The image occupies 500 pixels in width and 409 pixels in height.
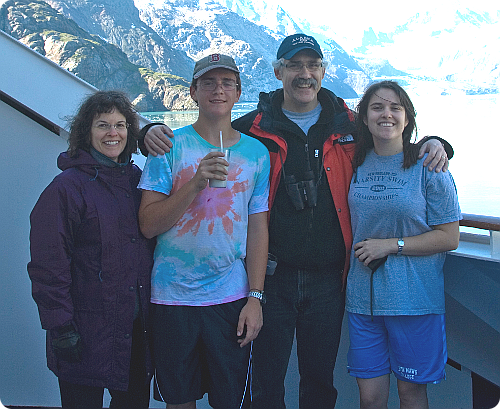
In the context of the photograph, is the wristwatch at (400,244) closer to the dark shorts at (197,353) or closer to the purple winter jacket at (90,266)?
the dark shorts at (197,353)

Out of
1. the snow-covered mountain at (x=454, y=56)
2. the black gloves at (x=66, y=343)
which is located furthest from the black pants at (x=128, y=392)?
the snow-covered mountain at (x=454, y=56)

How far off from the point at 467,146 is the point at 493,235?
7.41m

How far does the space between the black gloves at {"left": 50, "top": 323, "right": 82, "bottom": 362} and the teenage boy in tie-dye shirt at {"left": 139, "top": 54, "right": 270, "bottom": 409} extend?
25 cm

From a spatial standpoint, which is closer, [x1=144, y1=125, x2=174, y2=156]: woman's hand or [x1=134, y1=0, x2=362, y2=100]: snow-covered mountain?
[x1=144, y1=125, x2=174, y2=156]: woman's hand

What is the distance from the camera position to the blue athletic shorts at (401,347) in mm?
1429

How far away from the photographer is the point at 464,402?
1.98m

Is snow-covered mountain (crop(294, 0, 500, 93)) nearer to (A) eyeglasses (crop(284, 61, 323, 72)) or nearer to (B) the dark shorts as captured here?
(A) eyeglasses (crop(284, 61, 323, 72))

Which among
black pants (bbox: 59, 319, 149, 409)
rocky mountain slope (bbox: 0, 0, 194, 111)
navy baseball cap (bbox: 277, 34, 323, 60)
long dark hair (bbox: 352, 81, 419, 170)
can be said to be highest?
rocky mountain slope (bbox: 0, 0, 194, 111)

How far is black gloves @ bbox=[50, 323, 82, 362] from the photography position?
4.09 ft

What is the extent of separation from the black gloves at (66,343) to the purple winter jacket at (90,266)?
3cm

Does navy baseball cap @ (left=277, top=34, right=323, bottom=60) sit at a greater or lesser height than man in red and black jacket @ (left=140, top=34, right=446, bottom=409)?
greater

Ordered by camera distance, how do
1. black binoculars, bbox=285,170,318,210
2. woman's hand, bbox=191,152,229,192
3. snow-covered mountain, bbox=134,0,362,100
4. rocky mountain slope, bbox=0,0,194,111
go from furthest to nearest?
snow-covered mountain, bbox=134,0,362,100, rocky mountain slope, bbox=0,0,194,111, black binoculars, bbox=285,170,318,210, woman's hand, bbox=191,152,229,192

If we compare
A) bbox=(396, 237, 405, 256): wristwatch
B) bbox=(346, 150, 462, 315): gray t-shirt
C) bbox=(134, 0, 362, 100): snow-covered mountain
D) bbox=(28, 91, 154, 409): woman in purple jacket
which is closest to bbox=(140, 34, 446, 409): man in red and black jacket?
bbox=(346, 150, 462, 315): gray t-shirt

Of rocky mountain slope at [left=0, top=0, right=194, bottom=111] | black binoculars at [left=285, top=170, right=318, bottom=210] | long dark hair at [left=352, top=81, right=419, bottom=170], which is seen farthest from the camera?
rocky mountain slope at [left=0, top=0, right=194, bottom=111]
